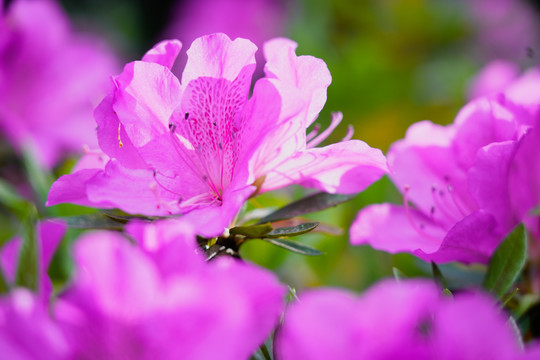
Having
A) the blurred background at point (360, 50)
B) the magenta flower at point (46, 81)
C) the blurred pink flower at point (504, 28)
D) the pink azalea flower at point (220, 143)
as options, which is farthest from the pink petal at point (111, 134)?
the blurred pink flower at point (504, 28)

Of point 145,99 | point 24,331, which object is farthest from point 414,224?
point 24,331

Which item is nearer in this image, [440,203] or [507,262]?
[507,262]

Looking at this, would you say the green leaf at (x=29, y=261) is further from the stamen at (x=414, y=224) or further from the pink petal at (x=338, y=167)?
the stamen at (x=414, y=224)

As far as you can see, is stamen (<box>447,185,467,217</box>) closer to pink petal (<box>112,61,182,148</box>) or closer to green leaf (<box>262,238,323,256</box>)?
green leaf (<box>262,238,323,256</box>)

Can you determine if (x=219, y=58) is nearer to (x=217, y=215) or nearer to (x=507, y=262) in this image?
(x=217, y=215)

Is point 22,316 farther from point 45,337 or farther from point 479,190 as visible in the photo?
point 479,190
